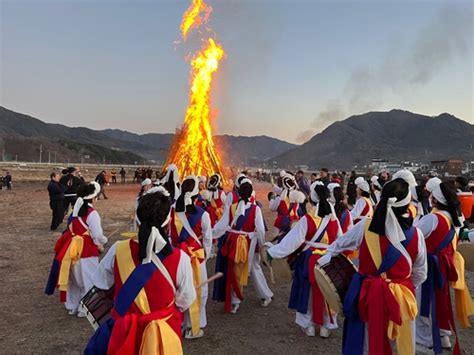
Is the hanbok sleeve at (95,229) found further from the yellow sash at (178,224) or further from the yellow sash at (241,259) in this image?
the yellow sash at (241,259)

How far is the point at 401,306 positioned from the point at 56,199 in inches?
493

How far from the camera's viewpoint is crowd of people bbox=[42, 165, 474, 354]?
9.63 feet

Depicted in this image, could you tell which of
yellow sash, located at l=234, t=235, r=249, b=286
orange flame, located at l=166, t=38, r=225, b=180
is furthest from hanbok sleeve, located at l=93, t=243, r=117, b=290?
orange flame, located at l=166, t=38, r=225, b=180

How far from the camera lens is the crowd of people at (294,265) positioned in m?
2.94

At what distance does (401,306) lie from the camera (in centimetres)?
353

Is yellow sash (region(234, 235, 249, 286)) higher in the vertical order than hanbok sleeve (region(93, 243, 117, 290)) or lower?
lower

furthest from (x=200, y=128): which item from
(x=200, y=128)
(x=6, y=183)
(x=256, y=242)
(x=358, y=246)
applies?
(x=358, y=246)

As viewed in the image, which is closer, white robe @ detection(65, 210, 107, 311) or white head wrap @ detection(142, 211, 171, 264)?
white head wrap @ detection(142, 211, 171, 264)

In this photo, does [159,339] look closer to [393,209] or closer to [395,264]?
[395,264]

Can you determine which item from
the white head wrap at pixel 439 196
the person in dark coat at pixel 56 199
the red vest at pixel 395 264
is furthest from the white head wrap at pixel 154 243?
the person in dark coat at pixel 56 199

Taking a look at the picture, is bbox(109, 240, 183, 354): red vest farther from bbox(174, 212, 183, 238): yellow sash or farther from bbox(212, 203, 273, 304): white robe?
bbox(212, 203, 273, 304): white robe

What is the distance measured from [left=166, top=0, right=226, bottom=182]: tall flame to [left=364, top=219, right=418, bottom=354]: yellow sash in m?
25.9

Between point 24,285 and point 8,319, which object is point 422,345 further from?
point 24,285

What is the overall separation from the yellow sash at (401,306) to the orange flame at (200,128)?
25873mm
